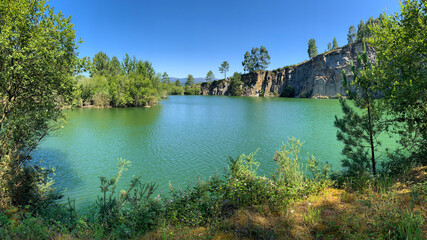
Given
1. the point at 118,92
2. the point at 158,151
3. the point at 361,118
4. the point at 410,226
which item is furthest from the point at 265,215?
the point at 118,92

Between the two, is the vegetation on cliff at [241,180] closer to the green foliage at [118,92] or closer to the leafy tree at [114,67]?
the green foliage at [118,92]

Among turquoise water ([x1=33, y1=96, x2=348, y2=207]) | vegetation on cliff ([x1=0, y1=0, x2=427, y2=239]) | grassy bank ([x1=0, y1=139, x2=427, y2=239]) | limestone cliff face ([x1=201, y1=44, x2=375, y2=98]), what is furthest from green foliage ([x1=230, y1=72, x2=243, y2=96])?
grassy bank ([x1=0, y1=139, x2=427, y2=239])

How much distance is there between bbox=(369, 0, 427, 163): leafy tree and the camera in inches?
237

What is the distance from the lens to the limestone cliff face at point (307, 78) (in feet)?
241

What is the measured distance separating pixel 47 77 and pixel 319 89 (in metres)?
88.3

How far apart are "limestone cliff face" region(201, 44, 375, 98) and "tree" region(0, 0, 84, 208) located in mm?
71141

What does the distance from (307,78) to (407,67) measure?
287 ft

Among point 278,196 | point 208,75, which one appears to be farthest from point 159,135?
point 208,75

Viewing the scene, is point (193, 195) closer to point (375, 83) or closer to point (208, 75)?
point (375, 83)

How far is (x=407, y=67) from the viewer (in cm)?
653

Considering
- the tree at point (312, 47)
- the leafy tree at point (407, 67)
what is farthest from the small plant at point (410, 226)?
the tree at point (312, 47)

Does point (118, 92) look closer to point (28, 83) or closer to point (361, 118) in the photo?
point (28, 83)

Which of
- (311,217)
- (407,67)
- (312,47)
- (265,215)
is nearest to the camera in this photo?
(311,217)

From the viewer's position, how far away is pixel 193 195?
5.68 m
